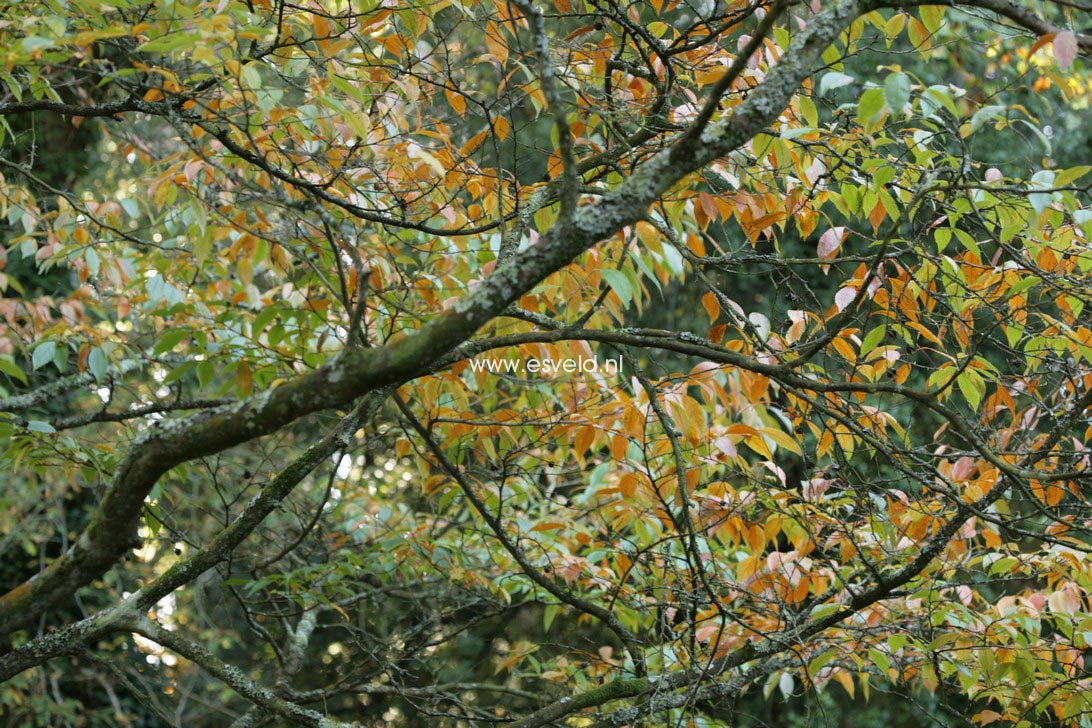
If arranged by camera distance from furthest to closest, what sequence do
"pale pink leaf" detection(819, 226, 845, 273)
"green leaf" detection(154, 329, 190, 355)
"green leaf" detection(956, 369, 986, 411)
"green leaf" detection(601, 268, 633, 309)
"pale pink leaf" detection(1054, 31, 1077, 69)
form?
1. "green leaf" detection(154, 329, 190, 355)
2. "pale pink leaf" detection(819, 226, 845, 273)
3. "green leaf" detection(956, 369, 986, 411)
4. "green leaf" detection(601, 268, 633, 309)
5. "pale pink leaf" detection(1054, 31, 1077, 69)

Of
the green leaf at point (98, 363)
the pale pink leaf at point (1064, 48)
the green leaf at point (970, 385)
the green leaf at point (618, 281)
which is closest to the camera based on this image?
the pale pink leaf at point (1064, 48)

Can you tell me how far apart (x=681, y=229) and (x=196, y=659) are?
154 centimetres

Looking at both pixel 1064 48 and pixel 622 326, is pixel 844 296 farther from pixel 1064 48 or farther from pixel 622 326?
pixel 1064 48

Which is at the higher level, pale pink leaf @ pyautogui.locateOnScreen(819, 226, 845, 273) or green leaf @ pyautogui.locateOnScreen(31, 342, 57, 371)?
green leaf @ pyautogui.locateOnScreen(31, 342, 57, 371)

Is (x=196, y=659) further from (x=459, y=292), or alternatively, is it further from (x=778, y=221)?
(x=778, y=221)

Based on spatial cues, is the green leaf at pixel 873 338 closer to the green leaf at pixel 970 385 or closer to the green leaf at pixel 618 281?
the green leaf at pixel 970 385

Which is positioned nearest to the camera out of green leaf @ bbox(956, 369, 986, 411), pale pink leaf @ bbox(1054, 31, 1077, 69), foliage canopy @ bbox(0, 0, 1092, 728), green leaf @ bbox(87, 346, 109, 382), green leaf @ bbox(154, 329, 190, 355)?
pale pink leaf @ bbox(1054, 31, 1077, 69)

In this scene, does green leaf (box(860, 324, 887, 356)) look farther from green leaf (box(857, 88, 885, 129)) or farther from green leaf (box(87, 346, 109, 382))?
green leaf (box(87, 346, 109, 382))

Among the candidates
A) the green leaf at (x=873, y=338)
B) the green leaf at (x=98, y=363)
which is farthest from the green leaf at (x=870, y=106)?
the green leaf at (x=98, y=363)

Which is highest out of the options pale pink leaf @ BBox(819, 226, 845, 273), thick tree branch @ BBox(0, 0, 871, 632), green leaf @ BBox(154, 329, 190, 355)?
green leaf @ BBox(154, 329, 190, 355)

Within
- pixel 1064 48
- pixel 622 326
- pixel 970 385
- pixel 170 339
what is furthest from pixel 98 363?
pixel 1064 48

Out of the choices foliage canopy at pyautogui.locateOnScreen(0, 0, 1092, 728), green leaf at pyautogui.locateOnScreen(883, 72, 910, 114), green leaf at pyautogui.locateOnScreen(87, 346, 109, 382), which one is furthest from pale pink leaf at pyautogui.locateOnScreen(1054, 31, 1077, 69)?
green leaf at pyautogui.locateOnScreen(87, 346, 109, 382)

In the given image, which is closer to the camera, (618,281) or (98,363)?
(618,281)

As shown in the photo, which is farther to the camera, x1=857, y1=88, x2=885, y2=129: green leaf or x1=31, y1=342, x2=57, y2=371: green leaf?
x1=31, y1=342, x2=57, y2=371: green leaf
